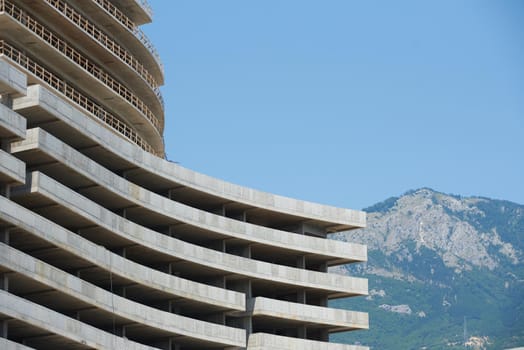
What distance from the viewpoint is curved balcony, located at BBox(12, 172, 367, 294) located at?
86.3 meters

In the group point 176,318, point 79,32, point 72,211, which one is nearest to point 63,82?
point 79,32

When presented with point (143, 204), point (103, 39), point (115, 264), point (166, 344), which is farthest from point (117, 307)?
point (103, 39)

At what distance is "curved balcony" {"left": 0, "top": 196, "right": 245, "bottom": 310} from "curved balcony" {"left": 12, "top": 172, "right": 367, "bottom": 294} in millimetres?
1627

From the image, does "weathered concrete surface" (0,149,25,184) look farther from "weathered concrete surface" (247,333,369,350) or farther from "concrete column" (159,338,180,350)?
"weathered concrete surface" (247,333,369,350)

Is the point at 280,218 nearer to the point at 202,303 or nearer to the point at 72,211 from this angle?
the point at 202,303

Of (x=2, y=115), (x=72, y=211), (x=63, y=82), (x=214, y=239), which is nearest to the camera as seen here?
(x=2, y=115)

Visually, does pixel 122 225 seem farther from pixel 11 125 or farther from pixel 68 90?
pixel 11 125

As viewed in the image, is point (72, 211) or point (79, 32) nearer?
point (72, 211)

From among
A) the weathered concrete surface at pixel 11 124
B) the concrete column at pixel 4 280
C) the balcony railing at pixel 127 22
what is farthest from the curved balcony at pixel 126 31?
the concrete column at pixel 4 280

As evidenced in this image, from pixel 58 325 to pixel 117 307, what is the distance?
309 inches

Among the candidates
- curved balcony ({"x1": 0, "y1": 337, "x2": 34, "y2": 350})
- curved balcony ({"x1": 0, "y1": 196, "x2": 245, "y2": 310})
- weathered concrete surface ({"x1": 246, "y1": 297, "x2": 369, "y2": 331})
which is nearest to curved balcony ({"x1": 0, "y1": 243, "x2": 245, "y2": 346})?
curved balcony ({"x1": 0, "y1": 196, "x2": 245, "y2": 310})

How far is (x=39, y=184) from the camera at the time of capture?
84.4 meters

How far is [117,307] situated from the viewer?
91938 millimetres

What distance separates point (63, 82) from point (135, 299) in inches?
637
